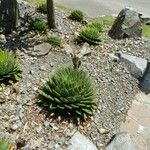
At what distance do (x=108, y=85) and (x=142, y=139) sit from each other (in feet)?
6.66

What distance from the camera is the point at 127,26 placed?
15258 mm

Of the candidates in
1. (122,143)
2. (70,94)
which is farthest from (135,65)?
(122,143)

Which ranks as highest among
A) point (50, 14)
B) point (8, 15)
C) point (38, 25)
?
point (50, 14)

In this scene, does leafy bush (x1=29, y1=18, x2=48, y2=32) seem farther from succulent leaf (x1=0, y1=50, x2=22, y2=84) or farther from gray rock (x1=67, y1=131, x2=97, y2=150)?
gray rock (x1=67, y1=131, x2=97, y2=150)

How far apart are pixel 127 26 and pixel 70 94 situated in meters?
6.01

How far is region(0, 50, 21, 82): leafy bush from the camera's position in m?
10.3

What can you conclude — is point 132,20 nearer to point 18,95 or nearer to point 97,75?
point 97,75

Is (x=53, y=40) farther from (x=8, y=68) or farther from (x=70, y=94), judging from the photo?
(x=70, y=94)

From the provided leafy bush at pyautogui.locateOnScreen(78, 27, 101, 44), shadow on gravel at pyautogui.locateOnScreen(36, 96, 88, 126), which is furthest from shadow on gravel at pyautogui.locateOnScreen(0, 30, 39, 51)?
shadow on gravel at pyautogui.locateOnScreen(36, 96, 88, 126)

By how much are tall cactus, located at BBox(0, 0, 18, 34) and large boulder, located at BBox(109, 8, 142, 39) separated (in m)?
3.78

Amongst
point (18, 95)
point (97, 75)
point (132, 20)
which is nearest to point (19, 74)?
point (18, 95)

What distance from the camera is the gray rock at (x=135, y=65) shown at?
13227 millimetres

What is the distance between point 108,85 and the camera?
1219 centimetres

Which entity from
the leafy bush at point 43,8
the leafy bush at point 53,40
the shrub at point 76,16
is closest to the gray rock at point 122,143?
the leafy bush at point 53,40
